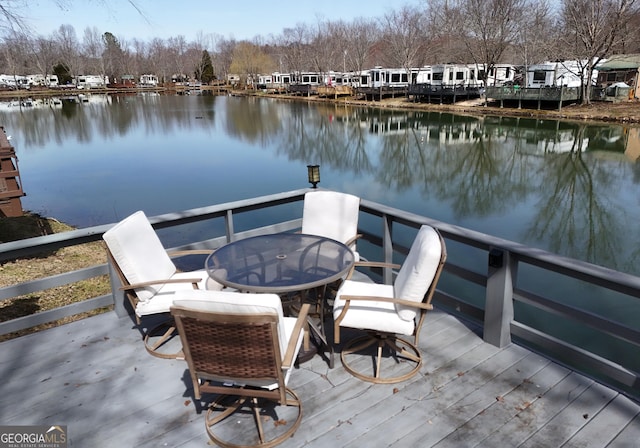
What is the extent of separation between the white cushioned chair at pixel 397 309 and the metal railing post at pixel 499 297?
500mm

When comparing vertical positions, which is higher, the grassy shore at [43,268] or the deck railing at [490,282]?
the deck railing at [490,282]

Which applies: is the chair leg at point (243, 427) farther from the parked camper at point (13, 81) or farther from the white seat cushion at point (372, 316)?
the parked camper at point (13, 81)

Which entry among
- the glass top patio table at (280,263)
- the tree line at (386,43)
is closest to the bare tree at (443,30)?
the tree line at (386,43)

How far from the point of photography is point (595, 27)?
75.4 feet

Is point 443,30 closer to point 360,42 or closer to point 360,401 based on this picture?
point 360,42

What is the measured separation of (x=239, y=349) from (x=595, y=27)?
28310 mm

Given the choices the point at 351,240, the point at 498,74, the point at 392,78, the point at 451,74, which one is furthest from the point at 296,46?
the point at 351,240

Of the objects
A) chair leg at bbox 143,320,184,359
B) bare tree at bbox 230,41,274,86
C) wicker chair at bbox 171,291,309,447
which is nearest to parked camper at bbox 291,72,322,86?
bare tree at bbox 230,41,274,86

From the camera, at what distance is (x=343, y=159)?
16.1 m

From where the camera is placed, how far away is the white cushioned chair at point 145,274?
8.91 ft

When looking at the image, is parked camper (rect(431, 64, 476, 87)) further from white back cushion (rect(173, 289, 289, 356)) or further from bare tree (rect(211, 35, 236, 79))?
bare tree (rect(211, 35, 236, 79))

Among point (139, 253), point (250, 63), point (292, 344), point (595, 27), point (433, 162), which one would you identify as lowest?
point (433, 162)

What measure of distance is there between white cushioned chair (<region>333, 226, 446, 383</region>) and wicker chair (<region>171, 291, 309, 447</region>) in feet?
1.63

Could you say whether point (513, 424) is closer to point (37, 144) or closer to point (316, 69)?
point (37, 144)
